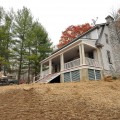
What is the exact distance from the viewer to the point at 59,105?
657 centimetres

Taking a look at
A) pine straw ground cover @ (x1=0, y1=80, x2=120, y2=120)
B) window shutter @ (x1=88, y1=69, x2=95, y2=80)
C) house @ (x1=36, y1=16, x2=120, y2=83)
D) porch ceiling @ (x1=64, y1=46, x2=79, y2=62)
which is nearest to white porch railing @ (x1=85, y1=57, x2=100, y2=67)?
house @ (x1=36, y1=16, x2=120, y2=83)

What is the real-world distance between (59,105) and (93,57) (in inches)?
430

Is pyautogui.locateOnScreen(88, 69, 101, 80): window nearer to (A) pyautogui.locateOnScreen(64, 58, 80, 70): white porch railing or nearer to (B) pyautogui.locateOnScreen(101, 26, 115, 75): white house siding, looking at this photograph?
(B) pyautogui.locateOnScreen(101, 26, 115, 75): white house siding

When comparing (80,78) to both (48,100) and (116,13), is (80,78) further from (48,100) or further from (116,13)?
(116,13)

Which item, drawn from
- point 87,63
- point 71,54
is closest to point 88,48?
point 87,63

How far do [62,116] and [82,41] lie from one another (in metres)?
10.1

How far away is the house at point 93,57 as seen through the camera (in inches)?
568

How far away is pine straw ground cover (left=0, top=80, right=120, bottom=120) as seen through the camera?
5770mm

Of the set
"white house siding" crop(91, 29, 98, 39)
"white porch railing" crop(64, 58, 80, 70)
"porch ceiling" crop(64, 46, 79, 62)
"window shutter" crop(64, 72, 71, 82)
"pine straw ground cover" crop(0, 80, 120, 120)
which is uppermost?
"white house siding" crop(91, 29, 98, 39)

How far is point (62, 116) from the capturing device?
569cm

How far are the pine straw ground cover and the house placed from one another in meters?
6.16

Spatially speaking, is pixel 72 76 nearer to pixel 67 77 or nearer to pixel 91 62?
pixel 67 77

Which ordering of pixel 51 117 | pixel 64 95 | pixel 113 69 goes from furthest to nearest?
1. pixel 113 69
2. pixel 64 95
3. pixel 51 117

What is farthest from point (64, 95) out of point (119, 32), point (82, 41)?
point (119, 32)
